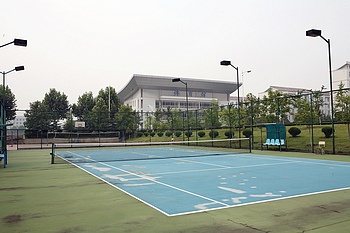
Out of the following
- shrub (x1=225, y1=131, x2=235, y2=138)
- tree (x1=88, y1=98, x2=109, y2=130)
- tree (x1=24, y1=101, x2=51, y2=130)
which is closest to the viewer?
shrub (x1=225, y1=131, x2=235, y2=138)

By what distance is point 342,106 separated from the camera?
72.5ft

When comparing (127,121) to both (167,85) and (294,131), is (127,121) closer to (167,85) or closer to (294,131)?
(294,131)

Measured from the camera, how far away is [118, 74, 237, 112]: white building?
89.6m

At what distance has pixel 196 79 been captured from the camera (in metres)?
96.9

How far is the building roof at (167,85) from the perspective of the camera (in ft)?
290

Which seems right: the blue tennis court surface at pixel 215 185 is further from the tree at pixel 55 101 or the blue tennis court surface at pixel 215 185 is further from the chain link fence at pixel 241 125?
the tree at pixel 55 101

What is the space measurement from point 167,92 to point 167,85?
12.0ft

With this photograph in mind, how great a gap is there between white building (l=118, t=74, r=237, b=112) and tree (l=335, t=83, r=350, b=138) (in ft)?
220

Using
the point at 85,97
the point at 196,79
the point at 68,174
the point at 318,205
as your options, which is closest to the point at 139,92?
the point at 196,79

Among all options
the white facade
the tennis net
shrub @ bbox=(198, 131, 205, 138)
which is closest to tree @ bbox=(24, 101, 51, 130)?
the tennis net

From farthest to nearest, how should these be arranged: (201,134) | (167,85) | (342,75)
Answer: (342,75) < (167,85) < (201,134)

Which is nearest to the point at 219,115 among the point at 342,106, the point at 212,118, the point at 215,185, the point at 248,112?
the point at 212,118

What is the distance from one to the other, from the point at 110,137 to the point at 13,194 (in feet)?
107

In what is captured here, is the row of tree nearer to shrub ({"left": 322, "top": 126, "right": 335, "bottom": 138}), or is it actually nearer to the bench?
shrub ({"left": 322, "top": 126, "right": 335, "bottom": 138})
